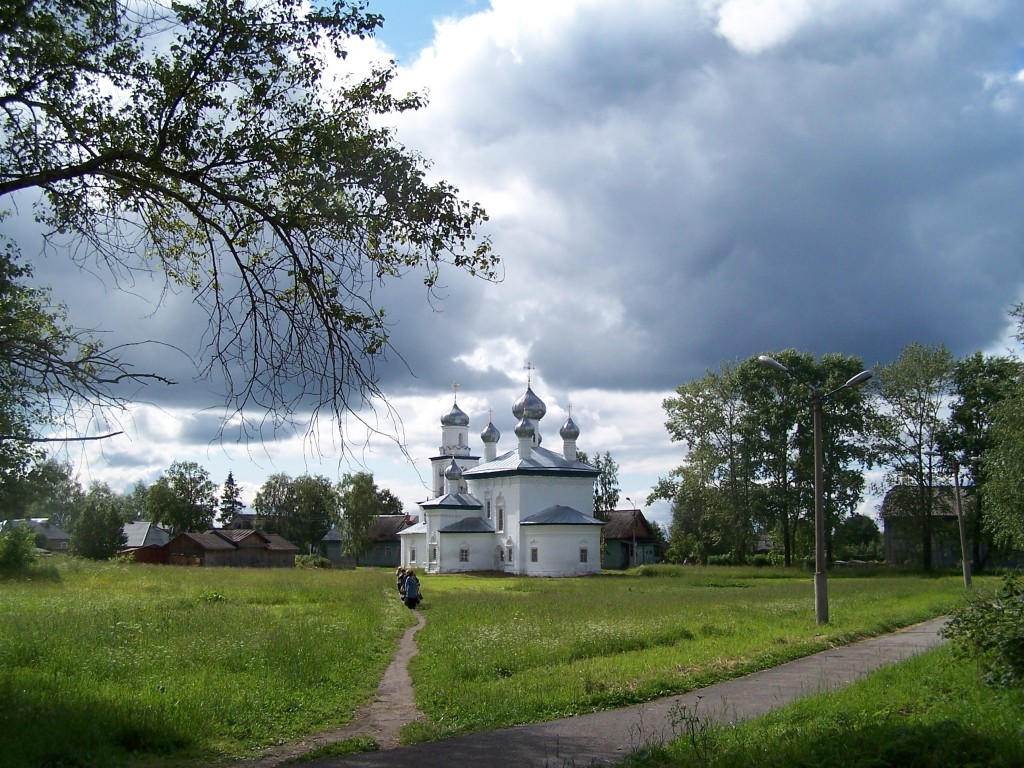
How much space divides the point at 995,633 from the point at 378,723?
288 inches

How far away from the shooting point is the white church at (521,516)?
57.0 metres

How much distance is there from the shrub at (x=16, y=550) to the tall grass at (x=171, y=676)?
1772 cm

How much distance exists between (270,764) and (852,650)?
11482 mm

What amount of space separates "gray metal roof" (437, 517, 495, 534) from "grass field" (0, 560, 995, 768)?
33.8 meters

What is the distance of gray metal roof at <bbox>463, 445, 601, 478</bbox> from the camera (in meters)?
59.7

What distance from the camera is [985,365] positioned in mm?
54688

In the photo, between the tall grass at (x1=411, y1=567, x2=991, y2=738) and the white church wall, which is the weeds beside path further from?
the white church wall

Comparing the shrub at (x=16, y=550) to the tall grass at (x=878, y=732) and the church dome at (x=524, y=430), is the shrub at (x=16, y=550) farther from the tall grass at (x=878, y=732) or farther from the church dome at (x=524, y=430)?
the tall grass at (x=878, y=732)

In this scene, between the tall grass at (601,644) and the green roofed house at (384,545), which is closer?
the tall grass at (601,644)

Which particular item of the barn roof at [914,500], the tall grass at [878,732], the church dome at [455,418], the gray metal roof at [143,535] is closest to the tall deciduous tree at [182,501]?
the gray metal roof at [143,535]

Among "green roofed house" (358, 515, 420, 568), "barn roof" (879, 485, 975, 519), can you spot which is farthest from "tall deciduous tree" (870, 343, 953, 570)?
"green roofed house" (358, 515, 420, 568)

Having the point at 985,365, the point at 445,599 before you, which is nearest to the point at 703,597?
the point at 445,599

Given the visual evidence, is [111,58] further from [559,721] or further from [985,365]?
[985,365]

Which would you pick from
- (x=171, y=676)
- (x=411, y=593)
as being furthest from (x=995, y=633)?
(x=411, y=593)
